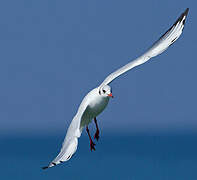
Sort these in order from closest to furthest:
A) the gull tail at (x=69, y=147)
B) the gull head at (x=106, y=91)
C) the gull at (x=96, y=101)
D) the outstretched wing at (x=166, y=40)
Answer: the gull tail at (x=69, y=147) < the gull at (x=96, y=101) < the gull head at (x=106, y=91) < the outstretched wing at (x=166, y=40)

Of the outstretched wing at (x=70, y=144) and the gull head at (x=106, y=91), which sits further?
the gull head at (x=106, y=91)

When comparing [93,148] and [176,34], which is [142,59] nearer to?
[176,34]

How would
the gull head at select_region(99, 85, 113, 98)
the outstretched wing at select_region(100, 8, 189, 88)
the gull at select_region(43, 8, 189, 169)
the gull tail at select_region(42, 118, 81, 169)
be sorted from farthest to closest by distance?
the outstretched wing at select_region(100, 8, 189, 88), the gull head at select_region(99, 85, 113, 98), the gull at select_region(43, 8, 189, 169), the gull tail at select_region(42, 118, 81, 169)

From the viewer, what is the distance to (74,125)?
783cm

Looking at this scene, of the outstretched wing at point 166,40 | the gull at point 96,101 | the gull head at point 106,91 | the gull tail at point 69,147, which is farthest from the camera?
the outstretched wing at point 166,40

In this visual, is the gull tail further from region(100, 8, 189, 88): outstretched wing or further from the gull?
region(100, 8, 189, 88): outstretched wing

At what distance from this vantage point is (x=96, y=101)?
27.8 feet

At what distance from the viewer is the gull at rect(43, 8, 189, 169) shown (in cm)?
732

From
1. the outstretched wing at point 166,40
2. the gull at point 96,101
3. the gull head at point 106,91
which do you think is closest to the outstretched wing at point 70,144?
the gull at point 96,101

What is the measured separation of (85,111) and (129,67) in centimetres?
86

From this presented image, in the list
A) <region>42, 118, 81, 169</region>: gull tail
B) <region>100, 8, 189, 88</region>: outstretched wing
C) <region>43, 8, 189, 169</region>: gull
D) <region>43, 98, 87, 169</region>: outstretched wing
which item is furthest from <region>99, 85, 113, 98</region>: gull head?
<region>42, 118, 81, 169</region>: gull tail

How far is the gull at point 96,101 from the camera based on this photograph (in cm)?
732

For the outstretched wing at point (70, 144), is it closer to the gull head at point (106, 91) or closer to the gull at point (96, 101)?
the gull at point (96, 101)

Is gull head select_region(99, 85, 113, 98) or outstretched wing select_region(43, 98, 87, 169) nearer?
outstretched wing select_region(43, 98, 87, 169)
